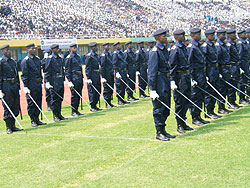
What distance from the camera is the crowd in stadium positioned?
38969mm

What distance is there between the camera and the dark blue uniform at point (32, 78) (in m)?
9.93

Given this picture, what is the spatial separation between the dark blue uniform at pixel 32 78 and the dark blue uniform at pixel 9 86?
40 cm

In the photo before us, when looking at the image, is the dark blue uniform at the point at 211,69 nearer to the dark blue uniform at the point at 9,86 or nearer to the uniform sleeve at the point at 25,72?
the uniform sleeve at the point at 25,72

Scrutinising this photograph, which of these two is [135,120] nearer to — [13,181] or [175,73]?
[175,73]

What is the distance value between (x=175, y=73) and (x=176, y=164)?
9.91ft

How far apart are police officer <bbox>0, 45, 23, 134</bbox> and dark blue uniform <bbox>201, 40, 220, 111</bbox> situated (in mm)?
5038

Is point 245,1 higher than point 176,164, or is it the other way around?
point 245,1

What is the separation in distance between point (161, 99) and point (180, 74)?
39.2 inches

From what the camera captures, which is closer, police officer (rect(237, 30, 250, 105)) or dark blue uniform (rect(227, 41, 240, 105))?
dark blue uniform (rect(227, 41, 240, 105))

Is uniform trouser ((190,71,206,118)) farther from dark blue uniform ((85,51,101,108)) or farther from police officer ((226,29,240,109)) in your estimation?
dark blue uniform ((85,51,101,108))

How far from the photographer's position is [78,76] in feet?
38.6

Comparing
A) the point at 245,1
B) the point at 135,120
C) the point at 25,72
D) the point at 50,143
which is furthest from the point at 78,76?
the point at 245,1

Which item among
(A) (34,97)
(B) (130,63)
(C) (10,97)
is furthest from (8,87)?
(B) (130,63)

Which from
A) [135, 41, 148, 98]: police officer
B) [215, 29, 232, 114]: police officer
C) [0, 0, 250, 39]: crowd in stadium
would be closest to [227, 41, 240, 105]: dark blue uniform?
[215, 29, 232, 114]: police officer
